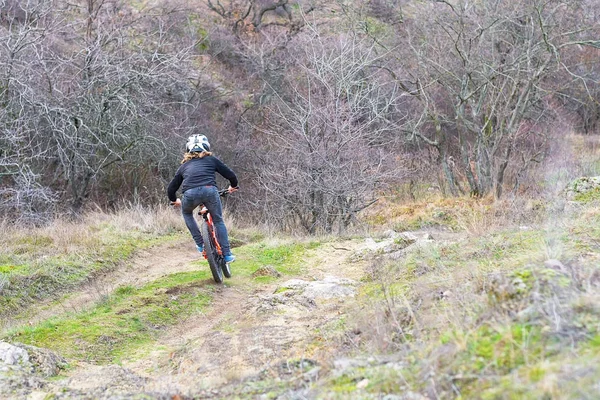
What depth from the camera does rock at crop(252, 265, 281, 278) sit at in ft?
29.0

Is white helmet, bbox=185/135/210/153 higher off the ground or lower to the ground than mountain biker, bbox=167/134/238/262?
higher

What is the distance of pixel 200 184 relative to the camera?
7820 mm

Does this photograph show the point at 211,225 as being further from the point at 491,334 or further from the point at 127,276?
the point at 491,334

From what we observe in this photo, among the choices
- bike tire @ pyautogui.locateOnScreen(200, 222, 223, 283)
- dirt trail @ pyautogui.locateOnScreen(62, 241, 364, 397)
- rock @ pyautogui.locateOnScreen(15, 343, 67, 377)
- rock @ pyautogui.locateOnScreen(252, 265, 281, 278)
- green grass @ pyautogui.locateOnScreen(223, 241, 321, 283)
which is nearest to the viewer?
dirt trail @ pyautogui.locateOnScreen(62, 241, 364, 397)

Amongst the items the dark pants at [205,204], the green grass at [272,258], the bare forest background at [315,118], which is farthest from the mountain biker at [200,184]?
the bare forest background at [315,118]

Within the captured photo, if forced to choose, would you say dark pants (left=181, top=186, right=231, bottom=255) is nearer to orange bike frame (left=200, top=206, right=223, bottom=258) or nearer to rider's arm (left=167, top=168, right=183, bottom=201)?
orange bike frame (left=200, top=206, right=223, bottom=258)

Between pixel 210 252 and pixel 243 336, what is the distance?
98.4 inches

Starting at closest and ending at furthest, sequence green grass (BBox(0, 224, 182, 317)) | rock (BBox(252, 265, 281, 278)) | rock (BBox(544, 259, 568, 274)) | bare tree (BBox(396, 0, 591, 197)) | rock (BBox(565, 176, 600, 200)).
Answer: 1. rock (BBox(544, 259, 568, 274))
2. green grass (BBox(0, 224, 182, 317))
3. rock (BBox(252, 265, 281, 278))
4. rock (BBox(565, 176, 600, 200))
5. bare tree (BBox(396, 0, 591, 197))

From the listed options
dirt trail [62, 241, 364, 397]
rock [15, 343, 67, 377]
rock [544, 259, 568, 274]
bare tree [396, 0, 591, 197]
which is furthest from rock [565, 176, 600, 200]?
rock [15, 343, 67, 377]

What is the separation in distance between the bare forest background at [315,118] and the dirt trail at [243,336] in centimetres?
517

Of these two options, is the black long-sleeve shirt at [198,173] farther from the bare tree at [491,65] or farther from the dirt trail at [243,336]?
the bare tree at [491,65]

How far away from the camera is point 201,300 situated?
24.7 ft

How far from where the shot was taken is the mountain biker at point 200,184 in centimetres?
782

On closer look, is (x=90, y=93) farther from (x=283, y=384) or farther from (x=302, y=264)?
(x=283, y=384)
